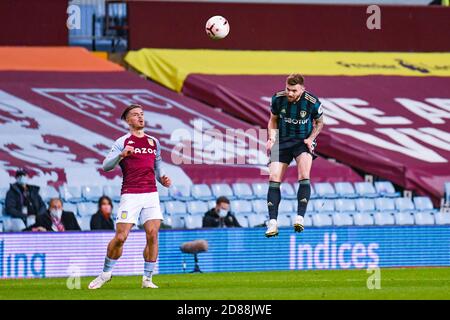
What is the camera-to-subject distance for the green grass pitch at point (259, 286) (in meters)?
15.2

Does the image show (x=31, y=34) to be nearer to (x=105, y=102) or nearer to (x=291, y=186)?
(x=105, y=102)

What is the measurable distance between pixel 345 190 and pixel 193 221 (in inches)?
167

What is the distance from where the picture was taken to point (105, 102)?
30234mm

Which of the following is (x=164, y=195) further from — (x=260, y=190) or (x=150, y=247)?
(x=150, y=247)

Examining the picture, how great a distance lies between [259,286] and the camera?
1759 cm

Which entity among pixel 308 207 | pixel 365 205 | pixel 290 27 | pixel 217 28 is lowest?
pixel 308 207

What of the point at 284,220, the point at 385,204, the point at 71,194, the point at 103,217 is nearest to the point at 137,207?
the point at 103,217

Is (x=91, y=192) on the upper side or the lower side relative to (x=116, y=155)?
upper

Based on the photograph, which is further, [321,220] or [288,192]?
[288,192]

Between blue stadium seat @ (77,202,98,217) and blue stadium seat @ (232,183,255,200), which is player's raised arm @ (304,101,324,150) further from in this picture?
blue stadium seat @ (232,183,255,200)

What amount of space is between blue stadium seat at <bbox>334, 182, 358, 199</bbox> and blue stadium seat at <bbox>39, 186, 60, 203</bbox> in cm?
594

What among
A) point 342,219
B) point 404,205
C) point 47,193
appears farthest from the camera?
point 404,205

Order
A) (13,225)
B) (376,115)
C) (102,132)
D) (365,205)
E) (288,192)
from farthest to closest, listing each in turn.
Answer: (376,115) → (102,132) → (365,205) → (288,192) → (13,225)
